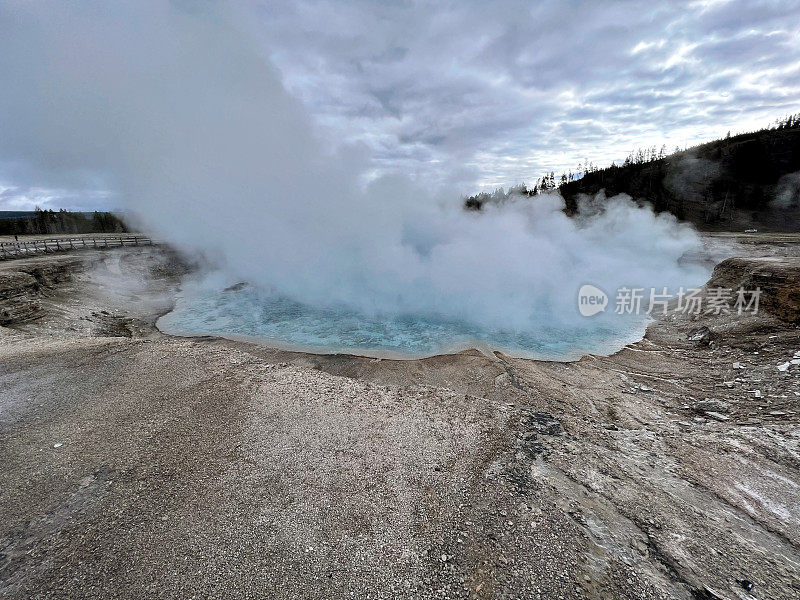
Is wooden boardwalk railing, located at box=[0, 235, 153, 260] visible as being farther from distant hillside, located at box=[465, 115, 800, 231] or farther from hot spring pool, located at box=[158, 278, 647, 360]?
distant hillside, located at box=[465, 115, 800, 231]

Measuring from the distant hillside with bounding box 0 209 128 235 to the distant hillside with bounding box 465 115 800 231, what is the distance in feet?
141

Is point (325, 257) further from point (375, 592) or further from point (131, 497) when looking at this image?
point (375, 592)

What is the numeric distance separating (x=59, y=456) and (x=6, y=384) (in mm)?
3674

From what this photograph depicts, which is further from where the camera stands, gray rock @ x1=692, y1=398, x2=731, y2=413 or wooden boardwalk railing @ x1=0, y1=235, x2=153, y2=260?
wooden boardwalk railing @ x1=0, y1=235, x2=153, y2=260

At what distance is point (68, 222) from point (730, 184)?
258ft

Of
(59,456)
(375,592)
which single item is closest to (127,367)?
(59,456)

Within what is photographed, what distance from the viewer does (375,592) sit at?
3.09 m

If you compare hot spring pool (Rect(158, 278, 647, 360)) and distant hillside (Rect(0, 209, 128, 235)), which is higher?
distant hillside (Rect(0, 209, 128, 235))

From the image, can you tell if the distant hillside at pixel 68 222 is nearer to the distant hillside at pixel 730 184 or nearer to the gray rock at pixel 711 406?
the distant hillside at pixel 730 184

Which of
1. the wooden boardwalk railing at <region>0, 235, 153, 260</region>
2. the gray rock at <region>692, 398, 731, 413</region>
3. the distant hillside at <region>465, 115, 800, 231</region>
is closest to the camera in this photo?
the gray rock at <region>692, 398, 731, 413</region>

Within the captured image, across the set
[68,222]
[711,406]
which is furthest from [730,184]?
[68,222]

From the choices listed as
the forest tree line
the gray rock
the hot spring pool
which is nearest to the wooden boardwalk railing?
the hot spring pool

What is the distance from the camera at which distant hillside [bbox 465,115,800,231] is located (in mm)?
34281

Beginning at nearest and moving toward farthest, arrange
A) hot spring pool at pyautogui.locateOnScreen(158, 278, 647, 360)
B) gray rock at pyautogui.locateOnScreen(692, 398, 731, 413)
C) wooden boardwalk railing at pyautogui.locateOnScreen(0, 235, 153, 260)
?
gray rock at pyautogui.locateOnScreen(692, 398, 731, 413) < hot spring pool at pyautogui.locateOnScreen(158, 278, 647, 360) < wooden boardwalk railing at pyautogui.locateOnScreen(0, 235, 153, 260)
